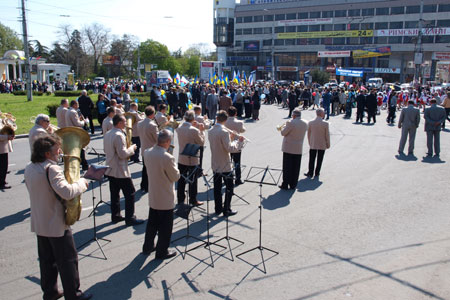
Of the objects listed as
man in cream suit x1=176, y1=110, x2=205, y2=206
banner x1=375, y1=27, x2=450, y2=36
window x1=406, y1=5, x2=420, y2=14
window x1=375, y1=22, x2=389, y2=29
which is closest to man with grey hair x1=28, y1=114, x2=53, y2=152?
man in cream suit x1=176, y1=110, x2=205, y2=206

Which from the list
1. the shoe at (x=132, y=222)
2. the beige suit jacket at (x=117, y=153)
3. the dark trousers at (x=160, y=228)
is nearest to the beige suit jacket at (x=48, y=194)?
the dark trousers at (x=160, y=228)

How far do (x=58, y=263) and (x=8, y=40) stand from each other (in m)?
100

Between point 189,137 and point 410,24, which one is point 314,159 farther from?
point 410,24

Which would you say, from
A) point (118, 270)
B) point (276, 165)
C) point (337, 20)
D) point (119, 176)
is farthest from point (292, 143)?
point (337, 20)

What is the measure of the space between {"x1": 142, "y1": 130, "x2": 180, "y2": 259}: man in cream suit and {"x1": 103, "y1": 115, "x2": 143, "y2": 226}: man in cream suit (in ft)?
4.22

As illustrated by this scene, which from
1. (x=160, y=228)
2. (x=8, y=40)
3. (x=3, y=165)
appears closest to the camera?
(x=160, y=228)

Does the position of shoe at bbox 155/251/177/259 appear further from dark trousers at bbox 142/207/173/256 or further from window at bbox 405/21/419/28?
window at bbox 405/21/419/28

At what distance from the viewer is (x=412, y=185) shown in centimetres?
962

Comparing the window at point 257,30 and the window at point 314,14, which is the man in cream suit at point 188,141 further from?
the window at point 257,30

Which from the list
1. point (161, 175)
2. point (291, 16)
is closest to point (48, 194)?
point (161, 175)

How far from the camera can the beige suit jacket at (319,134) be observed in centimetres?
988

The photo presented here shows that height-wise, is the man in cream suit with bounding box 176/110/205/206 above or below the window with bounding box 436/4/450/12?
below

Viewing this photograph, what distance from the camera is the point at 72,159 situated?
4.53 meters

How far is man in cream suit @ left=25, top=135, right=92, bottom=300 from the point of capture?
3955mm
